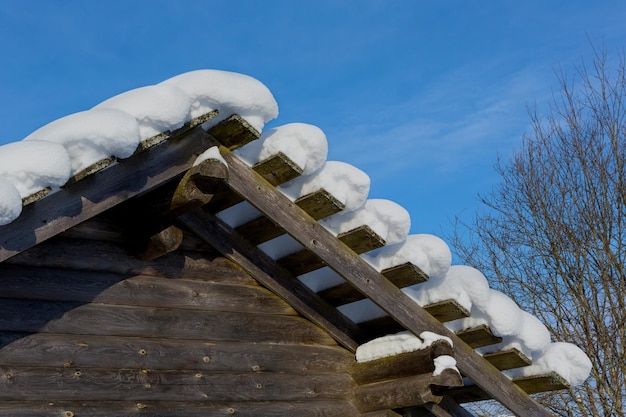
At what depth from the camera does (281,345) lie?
17.1 ft

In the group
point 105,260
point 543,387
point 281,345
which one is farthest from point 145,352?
point 543,387

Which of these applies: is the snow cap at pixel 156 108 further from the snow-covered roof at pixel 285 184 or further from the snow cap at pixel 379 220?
the snow cap at pixel 379 220

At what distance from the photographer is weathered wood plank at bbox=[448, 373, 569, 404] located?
5.20 m

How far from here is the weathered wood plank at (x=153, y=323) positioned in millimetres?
4297

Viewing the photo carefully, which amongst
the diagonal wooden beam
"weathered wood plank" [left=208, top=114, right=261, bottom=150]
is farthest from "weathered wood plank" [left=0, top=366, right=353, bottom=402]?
"weathered wood plank" [left=208, top=114, right=261, bottom=150]

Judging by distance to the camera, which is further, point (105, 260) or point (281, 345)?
point (281, 345)

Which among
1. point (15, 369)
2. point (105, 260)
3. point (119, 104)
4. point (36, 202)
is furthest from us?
point (105, 260)

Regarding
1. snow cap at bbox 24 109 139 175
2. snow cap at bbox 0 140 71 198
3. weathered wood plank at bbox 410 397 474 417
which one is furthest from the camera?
weathered wood plank at bbox 410 397 474 417

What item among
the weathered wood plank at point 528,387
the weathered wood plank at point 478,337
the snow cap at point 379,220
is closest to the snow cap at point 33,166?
the snow cap at point 379,220

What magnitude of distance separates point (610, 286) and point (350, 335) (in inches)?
339

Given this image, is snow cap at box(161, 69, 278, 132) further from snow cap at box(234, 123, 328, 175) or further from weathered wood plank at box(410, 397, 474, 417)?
weathered wood plank at box(410, 397, 474, 417)

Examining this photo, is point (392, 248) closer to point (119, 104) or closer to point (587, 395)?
point (119, 104)

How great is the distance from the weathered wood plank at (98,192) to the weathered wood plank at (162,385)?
102cm

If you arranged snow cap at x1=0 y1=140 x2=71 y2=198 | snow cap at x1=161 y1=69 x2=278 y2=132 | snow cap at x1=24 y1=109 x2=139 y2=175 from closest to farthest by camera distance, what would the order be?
snow cap at x1=0 y1=140 x2=71 y2=198, snow cap at x1=24 y1=109 x2=139 y2=175, snow cap at x1=161 y1=69 x2=278 y2=132
